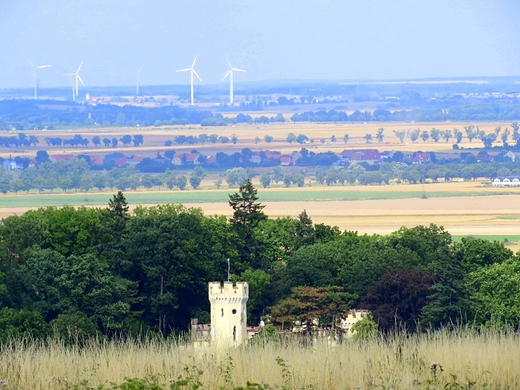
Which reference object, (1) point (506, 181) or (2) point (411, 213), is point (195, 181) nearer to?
(1) point (506, 181)

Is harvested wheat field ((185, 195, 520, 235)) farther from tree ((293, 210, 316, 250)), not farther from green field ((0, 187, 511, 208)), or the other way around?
tree ((293, 210, 316, 250))

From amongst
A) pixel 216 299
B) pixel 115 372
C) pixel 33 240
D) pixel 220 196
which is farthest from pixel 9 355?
pixel 220 196

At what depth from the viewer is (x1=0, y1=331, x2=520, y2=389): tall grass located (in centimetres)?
1589

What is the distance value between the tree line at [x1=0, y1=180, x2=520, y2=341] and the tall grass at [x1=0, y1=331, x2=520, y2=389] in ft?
62.8

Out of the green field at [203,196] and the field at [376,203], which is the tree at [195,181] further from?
the green field at [203,196]

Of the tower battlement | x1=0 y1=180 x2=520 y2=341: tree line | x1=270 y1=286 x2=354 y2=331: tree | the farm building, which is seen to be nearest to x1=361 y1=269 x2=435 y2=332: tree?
x1=0 y1=180 x2=520 y2=341: tree line

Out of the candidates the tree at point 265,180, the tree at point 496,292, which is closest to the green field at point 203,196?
the tree at point 265,180

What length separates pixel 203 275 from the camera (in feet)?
159

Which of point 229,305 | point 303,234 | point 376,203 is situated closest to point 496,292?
point 229,305

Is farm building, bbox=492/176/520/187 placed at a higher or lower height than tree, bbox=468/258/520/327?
lower

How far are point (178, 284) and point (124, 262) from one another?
1.95 metres

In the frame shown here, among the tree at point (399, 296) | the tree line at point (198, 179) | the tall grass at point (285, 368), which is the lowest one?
the tree line at point (198, 179)

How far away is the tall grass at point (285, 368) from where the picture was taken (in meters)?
15.9

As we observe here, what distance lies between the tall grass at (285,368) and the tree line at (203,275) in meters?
19.1
